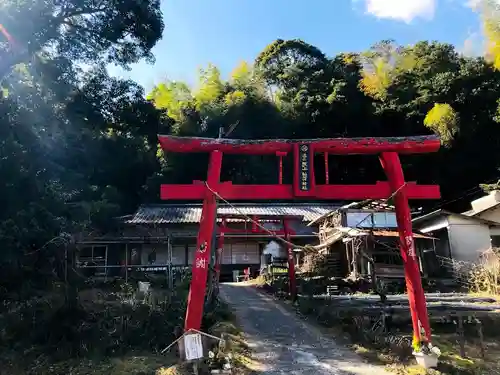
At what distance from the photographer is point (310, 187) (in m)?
8.70

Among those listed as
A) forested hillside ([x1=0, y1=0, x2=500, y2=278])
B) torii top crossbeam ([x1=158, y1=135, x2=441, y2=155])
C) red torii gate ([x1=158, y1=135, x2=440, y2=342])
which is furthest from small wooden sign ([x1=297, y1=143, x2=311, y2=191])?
forested hillside ([x1=0, y1=0, x2=500, y2=278])

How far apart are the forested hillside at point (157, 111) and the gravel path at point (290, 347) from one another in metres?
5.93

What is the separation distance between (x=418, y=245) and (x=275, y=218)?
32.9 feet

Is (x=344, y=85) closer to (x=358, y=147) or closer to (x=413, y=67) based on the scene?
(x=413, y=67)

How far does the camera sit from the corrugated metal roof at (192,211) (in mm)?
24984

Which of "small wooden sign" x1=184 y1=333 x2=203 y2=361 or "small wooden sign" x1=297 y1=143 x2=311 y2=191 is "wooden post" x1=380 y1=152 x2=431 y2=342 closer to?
"small wooden sign" x1=297 y1=143 x2=311 y2=191

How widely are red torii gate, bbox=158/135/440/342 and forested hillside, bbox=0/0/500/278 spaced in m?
3.21

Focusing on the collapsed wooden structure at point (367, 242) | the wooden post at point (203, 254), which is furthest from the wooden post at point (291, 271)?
the wooden post at point (203, 254)

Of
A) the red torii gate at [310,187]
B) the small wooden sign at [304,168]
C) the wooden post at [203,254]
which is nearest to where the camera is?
the wooden post at [203,254]

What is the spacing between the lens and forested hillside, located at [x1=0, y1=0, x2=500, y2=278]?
13.9 meters

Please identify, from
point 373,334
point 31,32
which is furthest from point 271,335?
point 31,32

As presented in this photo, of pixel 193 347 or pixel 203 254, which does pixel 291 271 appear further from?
pixel 193 347

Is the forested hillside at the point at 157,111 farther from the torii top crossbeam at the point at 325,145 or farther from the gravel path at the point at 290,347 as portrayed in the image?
the gravel path at the point at 290,347

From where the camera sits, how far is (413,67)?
3700cm
